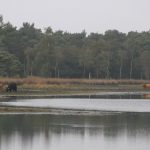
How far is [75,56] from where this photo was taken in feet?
455

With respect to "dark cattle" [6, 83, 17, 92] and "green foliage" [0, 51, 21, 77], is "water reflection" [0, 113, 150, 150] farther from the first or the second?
"green foliage" [0, 51, 21, 77]

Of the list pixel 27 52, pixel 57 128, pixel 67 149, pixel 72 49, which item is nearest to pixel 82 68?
pixel 72 49

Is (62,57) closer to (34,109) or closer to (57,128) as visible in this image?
(34,109)

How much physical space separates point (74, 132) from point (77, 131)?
66 cm

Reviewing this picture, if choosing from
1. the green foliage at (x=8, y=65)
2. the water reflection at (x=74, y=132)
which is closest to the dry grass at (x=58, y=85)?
the green foliage at (x=8, y=65)

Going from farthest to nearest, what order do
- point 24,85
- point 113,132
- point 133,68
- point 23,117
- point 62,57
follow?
point 133,68, point 62,57, point 24,85, point 23,117, point 113,132

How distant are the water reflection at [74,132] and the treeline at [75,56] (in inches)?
2695

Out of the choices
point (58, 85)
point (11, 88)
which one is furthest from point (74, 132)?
point (58, 85)

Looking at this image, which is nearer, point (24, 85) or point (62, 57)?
point (24, 85)

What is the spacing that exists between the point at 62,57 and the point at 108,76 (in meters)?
12.6

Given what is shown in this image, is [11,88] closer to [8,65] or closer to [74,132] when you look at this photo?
[8,65]

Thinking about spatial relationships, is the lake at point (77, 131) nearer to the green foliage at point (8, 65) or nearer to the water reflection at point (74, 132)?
the water reflection at point (74, 132)

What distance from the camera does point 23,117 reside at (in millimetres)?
49625

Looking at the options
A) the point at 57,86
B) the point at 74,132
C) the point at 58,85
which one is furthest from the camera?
the point at 58,85
